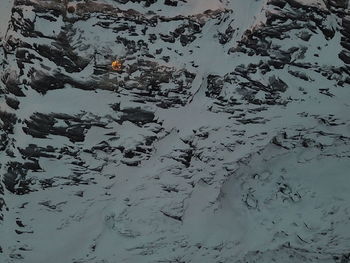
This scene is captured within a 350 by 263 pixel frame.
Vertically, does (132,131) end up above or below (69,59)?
below

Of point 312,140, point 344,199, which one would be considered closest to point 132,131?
point 312,140

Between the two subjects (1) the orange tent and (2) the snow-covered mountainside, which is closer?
(2) the snow-covered mountainside

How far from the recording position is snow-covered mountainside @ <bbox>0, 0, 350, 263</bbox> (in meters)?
9.69

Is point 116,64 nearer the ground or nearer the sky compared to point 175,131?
nearer the sky

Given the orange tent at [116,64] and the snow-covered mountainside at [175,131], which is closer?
the snow-covered mountainside at [175,131]

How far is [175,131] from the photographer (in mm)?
10344

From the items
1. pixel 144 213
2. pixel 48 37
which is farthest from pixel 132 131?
pixel 48 37

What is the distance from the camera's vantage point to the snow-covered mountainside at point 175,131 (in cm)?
969

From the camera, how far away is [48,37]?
9.70 metres

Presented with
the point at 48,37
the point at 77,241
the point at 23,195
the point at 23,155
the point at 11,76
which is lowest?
the point at 77,241

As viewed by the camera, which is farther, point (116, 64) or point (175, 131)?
point (175, 131)

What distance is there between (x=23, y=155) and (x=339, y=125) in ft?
21.3

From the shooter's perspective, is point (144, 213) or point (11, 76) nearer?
point (11, 76)

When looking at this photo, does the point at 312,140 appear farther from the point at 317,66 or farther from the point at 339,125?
the point at 317,66
